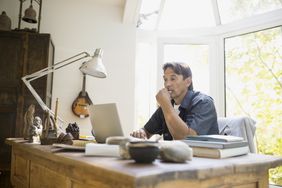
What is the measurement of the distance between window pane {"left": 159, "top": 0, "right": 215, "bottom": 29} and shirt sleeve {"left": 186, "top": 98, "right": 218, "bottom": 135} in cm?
207

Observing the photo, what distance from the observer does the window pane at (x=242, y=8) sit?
9.60 ft

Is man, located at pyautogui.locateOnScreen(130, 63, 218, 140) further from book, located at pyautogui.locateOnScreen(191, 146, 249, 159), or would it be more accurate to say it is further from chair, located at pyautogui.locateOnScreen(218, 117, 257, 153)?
book, located at pyautogui.locateOnScreen(191, 146, 249, 159)

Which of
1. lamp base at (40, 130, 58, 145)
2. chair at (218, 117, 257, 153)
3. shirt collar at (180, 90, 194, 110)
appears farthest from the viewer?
chair at (218, 117, 257, 153)

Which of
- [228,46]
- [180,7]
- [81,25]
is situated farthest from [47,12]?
[228,46]

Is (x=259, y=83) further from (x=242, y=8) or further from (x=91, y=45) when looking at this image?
(x=91, y=45)

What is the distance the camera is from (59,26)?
3.28 metres

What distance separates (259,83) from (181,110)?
1527mm

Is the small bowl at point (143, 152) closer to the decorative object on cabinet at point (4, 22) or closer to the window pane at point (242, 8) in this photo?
the decorative object on cabinet at point (4, 22)

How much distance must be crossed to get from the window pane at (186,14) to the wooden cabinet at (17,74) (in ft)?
5.27

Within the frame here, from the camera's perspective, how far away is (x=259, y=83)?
2930mm

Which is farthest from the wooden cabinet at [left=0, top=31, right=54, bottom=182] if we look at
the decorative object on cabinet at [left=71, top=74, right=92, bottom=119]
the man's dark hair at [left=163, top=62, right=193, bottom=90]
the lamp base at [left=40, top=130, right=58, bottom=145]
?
the man's dark hair at [left=163, top=62, right=193, bottom=90]

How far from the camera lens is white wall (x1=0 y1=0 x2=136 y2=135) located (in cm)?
319

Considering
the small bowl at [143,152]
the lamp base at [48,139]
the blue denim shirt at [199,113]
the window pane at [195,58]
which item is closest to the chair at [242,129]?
the blue denim shirt at [199,113]

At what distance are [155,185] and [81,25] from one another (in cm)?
300
